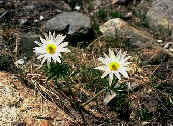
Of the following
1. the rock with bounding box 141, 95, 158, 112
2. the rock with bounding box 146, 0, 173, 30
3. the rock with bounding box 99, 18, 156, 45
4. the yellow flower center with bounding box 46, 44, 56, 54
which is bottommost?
the rock with bounding box 141, 95, 158, 112

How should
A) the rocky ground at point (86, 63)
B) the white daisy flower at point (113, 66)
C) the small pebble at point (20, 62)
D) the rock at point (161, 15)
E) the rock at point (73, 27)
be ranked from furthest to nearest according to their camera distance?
the rock at point (161, 15) → the rock at point (73, 27) → the small pebble at point (20, 62) → the rocky ground at point (86, 63) → the white daisy flower at point (113, 66)

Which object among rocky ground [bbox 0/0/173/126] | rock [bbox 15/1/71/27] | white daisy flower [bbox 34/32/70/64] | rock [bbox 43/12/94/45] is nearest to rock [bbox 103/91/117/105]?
rocky ground [bbox 0/0/173/126]

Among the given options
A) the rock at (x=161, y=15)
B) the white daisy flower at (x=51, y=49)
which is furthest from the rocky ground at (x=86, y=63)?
the white daisy flower at (x=51, y=49)

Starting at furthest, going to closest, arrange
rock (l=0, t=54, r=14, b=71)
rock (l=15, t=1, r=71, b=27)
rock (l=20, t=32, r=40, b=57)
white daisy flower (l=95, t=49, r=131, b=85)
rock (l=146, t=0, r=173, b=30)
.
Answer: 1. rock (l=146, t=0, r=173, b=30)
2. rock (l=15, t=1, r=71, b=27)
3. rock (l=20, t=32, r=40, b=57)
4. rock (l=0, t=54, r=14, b=71)
5. white daisy flower (l=95, t=49, r=131, b=85)

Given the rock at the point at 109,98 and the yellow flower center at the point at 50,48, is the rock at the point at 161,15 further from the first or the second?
the yellow flower center at the point at 50,48

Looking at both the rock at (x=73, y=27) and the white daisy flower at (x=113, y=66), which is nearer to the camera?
the white daisy flower at (x=113, y=66)

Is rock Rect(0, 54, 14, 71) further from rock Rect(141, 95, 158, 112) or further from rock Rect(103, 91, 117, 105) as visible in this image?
rock Rect(141, 95, 158, 112)

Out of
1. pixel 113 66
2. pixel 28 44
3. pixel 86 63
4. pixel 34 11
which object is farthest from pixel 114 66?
pixel 34 11
